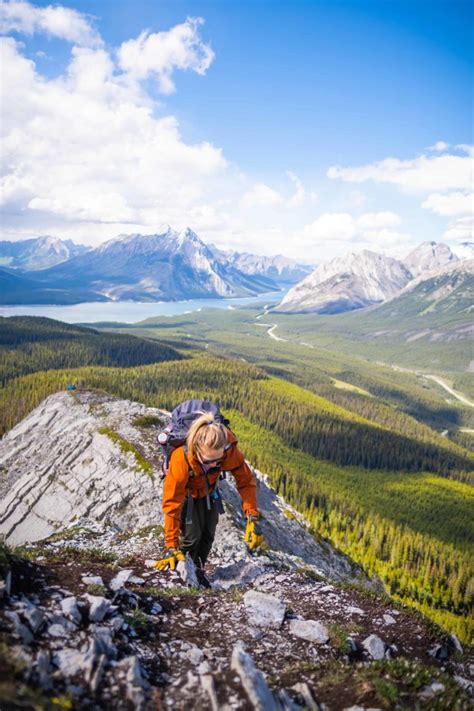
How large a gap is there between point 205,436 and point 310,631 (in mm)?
4671

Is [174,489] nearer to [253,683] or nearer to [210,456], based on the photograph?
[210,456]

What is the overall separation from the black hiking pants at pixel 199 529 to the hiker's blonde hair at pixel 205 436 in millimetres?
2162

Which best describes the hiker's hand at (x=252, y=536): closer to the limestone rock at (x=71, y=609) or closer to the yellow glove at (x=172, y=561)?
the yellow glove at (x=172, y=561)

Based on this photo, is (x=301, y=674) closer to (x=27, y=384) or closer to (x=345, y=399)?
(x=27, y=384)

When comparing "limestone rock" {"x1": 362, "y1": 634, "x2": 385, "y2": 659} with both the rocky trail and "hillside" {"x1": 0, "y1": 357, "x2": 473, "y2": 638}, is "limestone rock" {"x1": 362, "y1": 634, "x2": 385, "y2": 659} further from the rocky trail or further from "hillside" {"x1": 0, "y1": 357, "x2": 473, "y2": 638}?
"hillside" {"x1": 0, "y1": 357, "x2": 473, "y2": 638}

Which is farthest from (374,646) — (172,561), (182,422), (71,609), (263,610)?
(182,422)

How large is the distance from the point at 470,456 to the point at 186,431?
161074 mm

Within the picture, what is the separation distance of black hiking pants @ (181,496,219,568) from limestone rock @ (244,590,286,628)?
2.07 m

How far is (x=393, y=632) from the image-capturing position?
973 cm

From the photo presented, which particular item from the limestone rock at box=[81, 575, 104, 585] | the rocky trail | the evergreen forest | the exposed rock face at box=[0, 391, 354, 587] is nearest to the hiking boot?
the rocky trail

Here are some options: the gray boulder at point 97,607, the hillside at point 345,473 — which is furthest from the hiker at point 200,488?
the hillside at point 345,473

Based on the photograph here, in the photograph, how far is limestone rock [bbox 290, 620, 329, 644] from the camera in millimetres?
8625

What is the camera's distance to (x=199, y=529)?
11.5m

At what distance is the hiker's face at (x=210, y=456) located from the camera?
9.67 m
